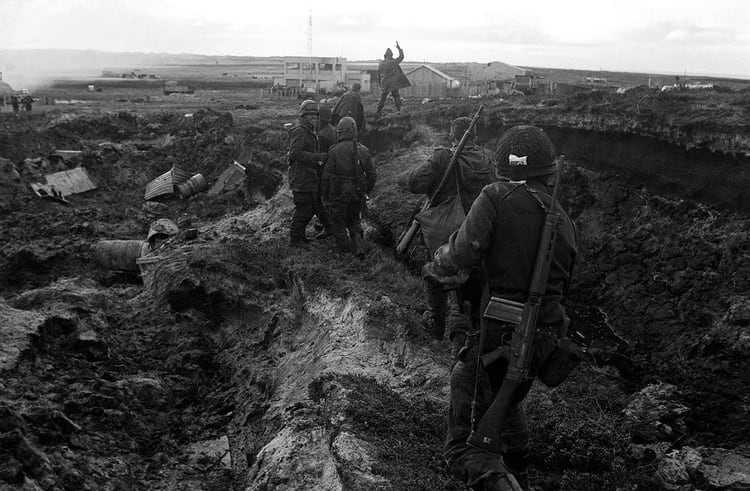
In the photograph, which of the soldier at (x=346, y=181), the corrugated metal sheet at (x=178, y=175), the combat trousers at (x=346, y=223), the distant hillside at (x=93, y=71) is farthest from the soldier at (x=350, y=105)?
the distant hillside at (x=93, y=71)

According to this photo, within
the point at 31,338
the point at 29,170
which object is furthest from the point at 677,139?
the point at 29,170

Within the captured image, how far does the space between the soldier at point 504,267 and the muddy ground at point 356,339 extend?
827 mm

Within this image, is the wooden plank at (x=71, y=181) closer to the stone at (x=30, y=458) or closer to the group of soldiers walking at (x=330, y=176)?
the group of soldiers walking at (x=330, y=176)

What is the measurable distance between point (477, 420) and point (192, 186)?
1266 cm

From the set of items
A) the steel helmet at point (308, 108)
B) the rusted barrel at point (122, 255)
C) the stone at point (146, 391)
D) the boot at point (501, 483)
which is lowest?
the stone at point (146, 391)

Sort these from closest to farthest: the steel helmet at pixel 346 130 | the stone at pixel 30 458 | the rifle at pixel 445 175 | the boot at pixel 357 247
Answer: the stone at pixel 30 458, the rifle at pixel 445 175, the steel helmet at pixel 346 130, the boot at pixel 357 247

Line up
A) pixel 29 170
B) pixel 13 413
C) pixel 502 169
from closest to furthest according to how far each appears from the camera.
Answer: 1. pixel 502 169
2. pixel 13 413
3. pixel 29 170

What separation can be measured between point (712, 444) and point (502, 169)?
12.0ft

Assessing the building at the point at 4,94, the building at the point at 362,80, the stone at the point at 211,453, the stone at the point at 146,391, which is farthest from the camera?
the building at the point at 362,80

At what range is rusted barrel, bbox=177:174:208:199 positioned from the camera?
49.2ft

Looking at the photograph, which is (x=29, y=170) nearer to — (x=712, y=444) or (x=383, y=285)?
(x=383, y=285)

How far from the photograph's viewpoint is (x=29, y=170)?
15.7m

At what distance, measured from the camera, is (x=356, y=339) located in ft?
21.5

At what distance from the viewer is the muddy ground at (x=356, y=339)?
192 inches
